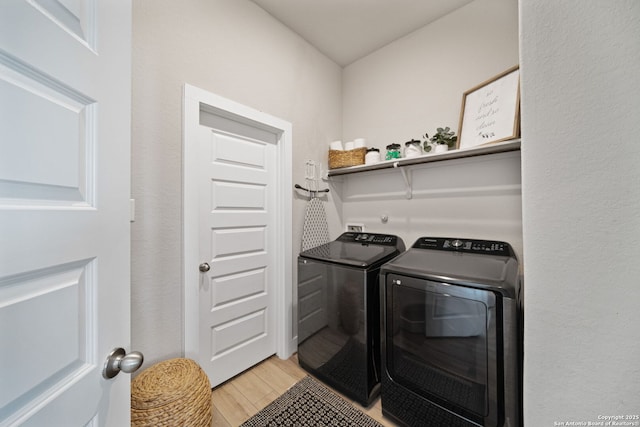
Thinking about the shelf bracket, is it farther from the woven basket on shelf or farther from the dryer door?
the dryer door

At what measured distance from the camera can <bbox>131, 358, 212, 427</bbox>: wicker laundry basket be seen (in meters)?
Result: 1.05

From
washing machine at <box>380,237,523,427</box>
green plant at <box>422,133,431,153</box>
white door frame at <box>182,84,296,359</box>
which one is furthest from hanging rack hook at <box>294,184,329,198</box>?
washing machine at <box>380,237,523,427</box>

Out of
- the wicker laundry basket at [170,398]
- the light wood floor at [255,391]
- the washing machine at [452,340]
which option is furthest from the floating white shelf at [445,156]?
the wicker laundry basket at [170,398]

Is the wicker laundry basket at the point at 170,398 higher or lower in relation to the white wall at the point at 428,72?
lower

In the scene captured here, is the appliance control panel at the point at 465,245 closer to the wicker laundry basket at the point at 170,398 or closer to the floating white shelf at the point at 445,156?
the floating white shelf at the point at 445,156

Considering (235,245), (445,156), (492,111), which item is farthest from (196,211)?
(492,111)

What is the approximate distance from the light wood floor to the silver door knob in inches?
47.6

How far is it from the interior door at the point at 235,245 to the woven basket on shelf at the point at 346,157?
2.00ft

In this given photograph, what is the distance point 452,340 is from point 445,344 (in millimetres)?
43

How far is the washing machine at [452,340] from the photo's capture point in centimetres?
109

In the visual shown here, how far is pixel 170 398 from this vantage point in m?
1.09

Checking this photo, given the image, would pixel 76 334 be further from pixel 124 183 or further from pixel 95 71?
pixel 95 71

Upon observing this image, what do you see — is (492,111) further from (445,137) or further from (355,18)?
(355,18)

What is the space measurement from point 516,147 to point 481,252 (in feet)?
2.34
